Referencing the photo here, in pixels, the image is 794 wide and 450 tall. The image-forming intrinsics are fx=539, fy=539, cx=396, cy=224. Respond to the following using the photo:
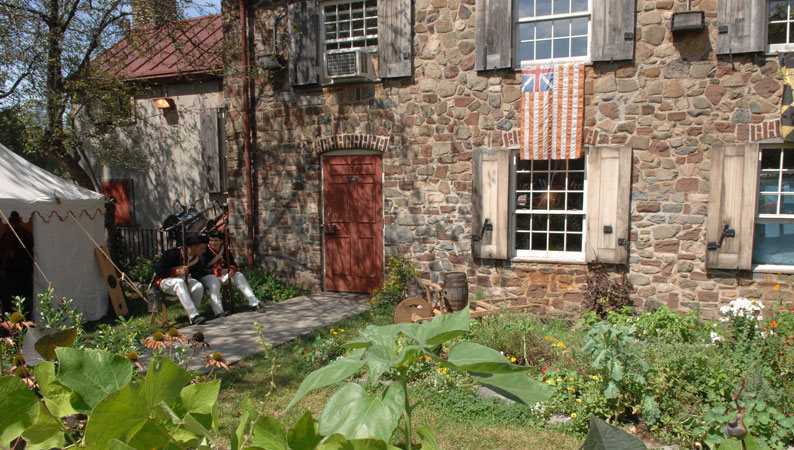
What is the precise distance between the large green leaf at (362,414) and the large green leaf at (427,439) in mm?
87

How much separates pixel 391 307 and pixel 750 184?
529cm

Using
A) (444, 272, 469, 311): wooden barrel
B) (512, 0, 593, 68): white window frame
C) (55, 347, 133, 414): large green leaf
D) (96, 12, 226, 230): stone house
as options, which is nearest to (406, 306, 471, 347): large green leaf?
(55, 347, 133, 414): large green leaf

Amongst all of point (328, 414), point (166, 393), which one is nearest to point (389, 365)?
point (328, 414)

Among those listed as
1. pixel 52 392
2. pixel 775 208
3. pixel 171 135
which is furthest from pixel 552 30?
pixel 171 135

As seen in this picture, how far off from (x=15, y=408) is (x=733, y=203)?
819cm

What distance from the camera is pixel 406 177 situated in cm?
893

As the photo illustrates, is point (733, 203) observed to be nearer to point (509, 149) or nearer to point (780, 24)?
point (780, 24)

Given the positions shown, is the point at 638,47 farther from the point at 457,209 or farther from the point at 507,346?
the point at 507,346

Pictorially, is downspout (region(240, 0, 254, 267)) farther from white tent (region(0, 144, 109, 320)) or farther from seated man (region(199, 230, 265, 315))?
white tent (region(0, 144, 109, 320))

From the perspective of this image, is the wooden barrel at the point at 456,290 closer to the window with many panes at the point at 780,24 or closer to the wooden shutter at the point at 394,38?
the wooden shutter at the point at 394,38

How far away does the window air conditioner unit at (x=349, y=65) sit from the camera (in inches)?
348

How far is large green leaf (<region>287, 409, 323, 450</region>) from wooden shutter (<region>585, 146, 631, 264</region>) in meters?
7.67

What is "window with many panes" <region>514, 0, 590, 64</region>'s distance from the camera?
783 centimetres

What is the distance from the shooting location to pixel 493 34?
807cm
